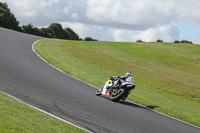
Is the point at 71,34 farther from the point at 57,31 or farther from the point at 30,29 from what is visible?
the point at 30,29

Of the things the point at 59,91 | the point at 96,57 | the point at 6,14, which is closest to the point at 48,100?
the point at 59,91

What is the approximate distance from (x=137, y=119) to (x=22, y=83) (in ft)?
18.5

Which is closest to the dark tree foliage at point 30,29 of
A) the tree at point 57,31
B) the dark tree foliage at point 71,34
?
the tree at point 57,31

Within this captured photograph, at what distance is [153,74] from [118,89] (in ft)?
40.9

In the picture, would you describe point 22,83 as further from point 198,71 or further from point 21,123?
point 198,71

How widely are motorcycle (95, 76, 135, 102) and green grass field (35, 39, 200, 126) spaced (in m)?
1.65

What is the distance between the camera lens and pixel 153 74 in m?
26.6

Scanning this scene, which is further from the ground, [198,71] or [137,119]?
[198,71]

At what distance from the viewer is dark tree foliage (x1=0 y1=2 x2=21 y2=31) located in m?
69.1

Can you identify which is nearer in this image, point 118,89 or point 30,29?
point 118,89

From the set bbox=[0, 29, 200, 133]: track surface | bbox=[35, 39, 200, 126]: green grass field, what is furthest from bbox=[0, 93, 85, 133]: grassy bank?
bbox=[35, 39, 200, 126]: green grass field

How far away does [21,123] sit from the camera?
24.1 ft

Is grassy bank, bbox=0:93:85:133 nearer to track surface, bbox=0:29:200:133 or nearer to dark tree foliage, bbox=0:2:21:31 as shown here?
track surface, bbox=0:29:200:133

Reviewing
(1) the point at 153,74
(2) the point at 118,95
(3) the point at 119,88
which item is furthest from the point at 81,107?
(1) the point at 153,74
